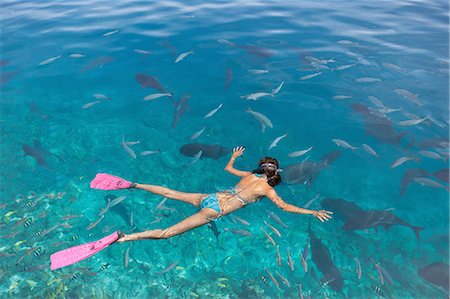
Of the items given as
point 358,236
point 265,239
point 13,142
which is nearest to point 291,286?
point 265,239

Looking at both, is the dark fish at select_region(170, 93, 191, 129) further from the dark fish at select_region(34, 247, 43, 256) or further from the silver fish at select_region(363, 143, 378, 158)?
the silver fish at select_region(363, 143, 378, 158)

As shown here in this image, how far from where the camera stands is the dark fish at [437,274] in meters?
6.43

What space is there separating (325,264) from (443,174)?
4.08m

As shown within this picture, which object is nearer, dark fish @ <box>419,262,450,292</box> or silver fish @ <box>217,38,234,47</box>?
dark fish @ <box>419,262,450,292</box>

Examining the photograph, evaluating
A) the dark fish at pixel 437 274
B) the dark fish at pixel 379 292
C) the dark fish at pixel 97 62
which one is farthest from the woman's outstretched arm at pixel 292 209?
the dark fish at pixel 97 62

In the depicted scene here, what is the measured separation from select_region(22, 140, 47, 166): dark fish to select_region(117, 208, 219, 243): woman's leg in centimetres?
441

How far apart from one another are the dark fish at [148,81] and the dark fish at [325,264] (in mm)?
6862

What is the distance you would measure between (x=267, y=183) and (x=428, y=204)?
13.9ft

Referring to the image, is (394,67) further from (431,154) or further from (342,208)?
(342,208)

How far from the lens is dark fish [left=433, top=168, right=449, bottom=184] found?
26.8 ft

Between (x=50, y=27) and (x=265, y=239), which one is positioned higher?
(x=50, y=27)

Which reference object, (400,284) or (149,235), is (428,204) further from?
Result: (149,235)

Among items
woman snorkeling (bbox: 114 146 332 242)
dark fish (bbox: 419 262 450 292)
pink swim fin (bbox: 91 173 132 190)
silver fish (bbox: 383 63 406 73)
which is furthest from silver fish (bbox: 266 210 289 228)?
silver fish (bbox: 383 63 406 73)

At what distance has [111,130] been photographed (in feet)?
32.6
